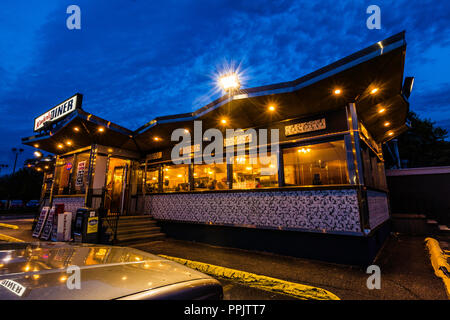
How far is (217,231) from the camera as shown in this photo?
23.0 feet

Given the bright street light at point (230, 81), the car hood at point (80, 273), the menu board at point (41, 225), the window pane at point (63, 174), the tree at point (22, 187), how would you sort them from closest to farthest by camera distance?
the car hood at point (80, 273) < the bright street light at point (230, 81) < the menu board at point (41, 225) < the window pane at point (63, 174) < the tree at point (22, 187)

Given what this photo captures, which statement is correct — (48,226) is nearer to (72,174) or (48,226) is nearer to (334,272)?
(72,174)

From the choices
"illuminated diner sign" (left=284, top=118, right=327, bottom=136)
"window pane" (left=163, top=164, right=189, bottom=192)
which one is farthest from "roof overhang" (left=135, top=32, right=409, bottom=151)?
"window pane" (left=163, top=164, right=189, bottom=192)

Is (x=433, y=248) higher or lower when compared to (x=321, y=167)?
lower

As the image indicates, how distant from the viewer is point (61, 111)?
971 centimetres

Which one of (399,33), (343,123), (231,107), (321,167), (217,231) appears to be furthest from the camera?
(321,167)

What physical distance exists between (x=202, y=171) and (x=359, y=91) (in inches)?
248

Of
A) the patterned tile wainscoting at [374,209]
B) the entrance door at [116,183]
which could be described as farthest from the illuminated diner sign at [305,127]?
the entrance door at [116,183]

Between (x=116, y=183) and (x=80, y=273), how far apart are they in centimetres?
1067

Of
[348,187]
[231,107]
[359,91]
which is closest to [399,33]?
[359,91]

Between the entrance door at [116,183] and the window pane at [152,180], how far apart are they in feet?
3.79

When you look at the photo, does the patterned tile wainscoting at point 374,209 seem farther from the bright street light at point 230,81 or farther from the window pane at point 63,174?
the window pane at point 63,174

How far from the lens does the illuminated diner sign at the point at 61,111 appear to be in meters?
8.95
